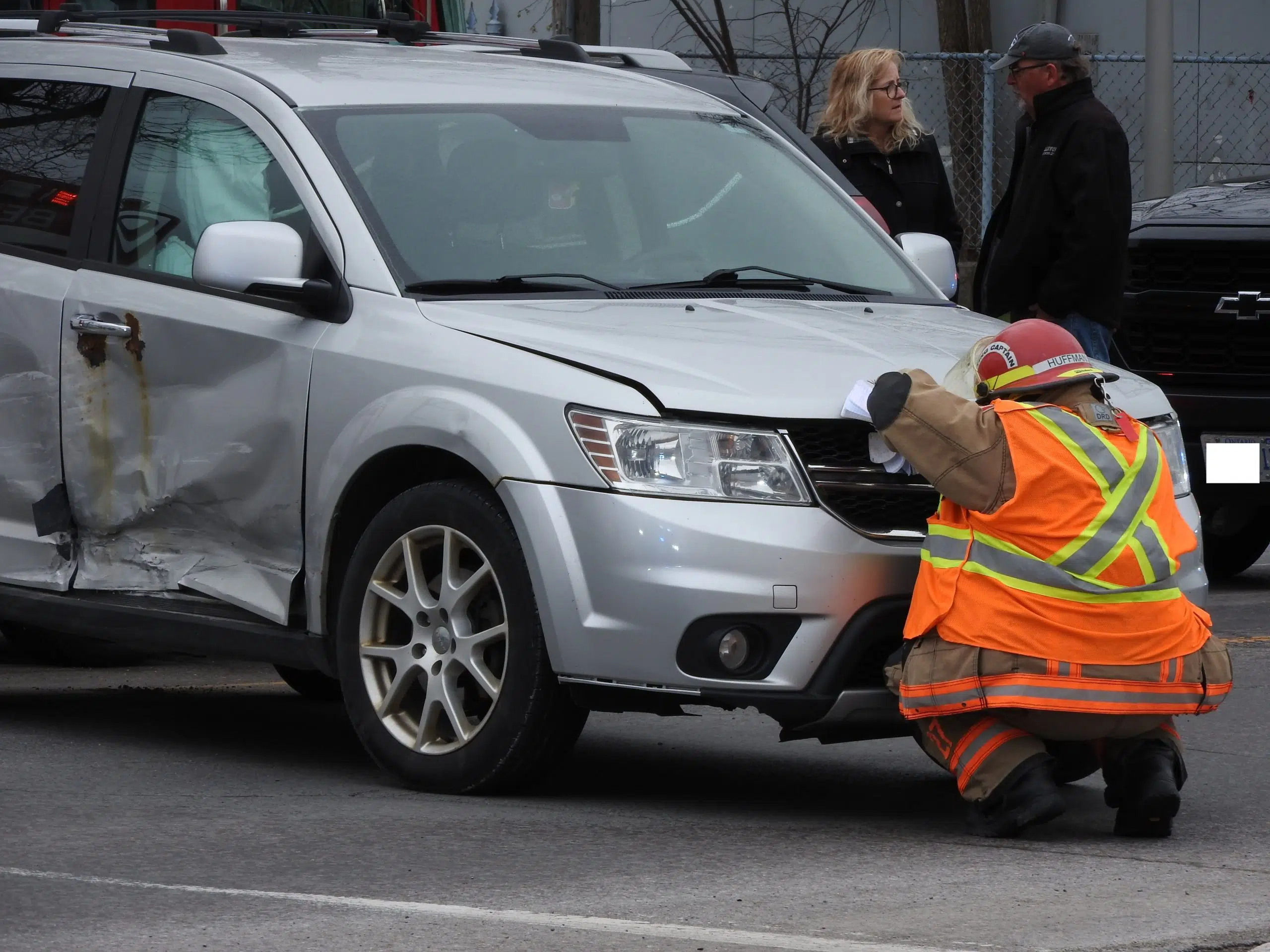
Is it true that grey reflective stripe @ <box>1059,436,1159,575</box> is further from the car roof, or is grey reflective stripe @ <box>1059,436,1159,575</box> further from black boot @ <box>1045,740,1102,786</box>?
the car roof

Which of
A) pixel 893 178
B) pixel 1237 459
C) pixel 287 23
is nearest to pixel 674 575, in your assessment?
pixel 287 23

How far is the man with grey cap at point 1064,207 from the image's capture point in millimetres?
8930

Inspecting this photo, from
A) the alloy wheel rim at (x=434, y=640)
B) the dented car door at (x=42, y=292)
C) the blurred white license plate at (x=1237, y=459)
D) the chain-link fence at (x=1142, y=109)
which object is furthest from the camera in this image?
the chain-link fence at (x=1142, y=109)

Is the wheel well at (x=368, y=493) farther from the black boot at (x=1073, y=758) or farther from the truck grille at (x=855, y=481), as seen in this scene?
the black boot at (x=1073, y=758)

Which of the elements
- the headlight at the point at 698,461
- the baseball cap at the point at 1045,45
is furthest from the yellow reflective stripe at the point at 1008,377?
the baseball cap at the point at 1045,45

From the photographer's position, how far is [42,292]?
691 centimetres

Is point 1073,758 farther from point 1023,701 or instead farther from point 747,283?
point 747,283

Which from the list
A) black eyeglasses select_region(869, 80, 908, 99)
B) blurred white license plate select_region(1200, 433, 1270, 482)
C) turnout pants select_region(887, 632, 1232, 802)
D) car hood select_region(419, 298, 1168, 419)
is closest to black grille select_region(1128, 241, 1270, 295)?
blurred white license plate select_region(1200, 433, 1270, 482)

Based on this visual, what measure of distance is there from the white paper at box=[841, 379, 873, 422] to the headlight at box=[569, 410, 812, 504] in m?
0.17

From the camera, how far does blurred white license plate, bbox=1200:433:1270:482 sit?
10.0m

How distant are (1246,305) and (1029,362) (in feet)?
16.4

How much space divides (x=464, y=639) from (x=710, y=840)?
761 mm

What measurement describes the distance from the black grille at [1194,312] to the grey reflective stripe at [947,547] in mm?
5175

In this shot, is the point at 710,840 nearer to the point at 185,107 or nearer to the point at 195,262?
the point at 195,262
